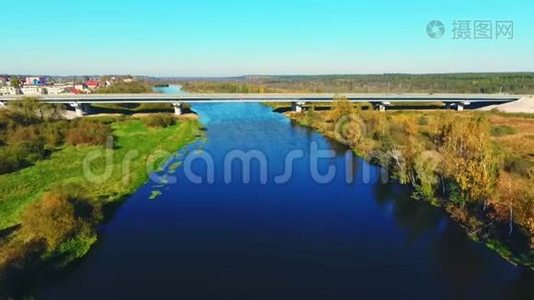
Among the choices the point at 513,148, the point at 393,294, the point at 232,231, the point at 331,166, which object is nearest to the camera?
the point at 393,294

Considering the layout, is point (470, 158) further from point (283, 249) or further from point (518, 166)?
point (283, 249)

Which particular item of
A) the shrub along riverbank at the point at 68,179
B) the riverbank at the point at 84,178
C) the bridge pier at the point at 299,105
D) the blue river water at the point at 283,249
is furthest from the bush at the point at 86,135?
the bridge pier at the point at 299,105

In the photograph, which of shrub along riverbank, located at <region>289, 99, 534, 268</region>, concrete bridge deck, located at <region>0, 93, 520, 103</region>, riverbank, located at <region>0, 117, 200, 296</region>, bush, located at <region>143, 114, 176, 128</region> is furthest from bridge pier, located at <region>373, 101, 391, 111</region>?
bush, located at <region>143, 114, 176, 128</region>

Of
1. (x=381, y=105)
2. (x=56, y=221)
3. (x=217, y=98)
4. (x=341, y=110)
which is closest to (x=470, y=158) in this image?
(x=56, y=221)

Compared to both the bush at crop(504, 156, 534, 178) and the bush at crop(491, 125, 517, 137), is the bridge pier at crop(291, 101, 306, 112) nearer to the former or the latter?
the bush at crop(491, 125, 517, 137)

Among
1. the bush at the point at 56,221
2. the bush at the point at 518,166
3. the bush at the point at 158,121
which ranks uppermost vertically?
the bush at the point at 158,121

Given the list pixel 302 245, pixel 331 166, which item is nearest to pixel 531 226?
pixel 302 245

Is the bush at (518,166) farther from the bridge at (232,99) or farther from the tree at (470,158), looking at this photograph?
the bridge at (232,99)

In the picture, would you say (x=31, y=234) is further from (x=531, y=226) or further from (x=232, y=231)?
(x=531, y=226)
